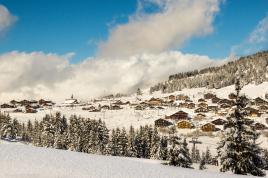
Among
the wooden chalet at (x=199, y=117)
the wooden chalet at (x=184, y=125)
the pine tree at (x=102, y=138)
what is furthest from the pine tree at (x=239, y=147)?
the wooden chalet at (x=199, y=117)

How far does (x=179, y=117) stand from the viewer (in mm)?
169375

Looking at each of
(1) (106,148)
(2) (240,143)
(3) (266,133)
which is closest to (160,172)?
(2) (240,143)

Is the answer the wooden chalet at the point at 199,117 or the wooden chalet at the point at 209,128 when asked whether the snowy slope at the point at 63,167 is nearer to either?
the wooden chalet at the point at 209,128

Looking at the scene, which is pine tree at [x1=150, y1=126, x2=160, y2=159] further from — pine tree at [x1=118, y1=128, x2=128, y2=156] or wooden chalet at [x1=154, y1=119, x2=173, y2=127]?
wooden chalet at [x1=154, y1=119, x2=173, y2=127]

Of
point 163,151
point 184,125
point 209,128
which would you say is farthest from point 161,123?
point 163,151

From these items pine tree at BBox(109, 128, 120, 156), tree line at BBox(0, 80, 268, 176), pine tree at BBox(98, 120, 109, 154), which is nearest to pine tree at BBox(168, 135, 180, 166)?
tree line at BBox(0, 80, 268, 176)

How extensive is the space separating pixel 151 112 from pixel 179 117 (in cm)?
2695

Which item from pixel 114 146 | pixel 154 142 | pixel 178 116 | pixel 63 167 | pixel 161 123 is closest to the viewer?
pixel 63 167

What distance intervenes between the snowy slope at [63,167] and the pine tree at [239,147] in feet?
41.0

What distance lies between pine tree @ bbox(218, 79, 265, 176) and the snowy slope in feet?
41.0

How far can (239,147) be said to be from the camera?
103 ft

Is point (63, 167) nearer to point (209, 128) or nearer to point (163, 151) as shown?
point (163, 151)

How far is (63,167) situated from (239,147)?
62.6ft

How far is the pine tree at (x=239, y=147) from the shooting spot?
31.0 metres
